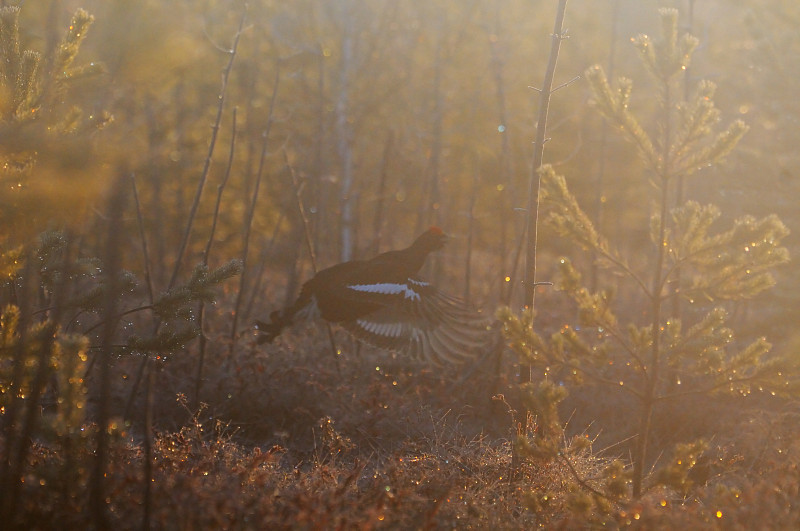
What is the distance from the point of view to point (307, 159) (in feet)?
47.4

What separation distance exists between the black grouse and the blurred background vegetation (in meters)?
0.54

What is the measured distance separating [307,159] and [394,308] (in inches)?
294

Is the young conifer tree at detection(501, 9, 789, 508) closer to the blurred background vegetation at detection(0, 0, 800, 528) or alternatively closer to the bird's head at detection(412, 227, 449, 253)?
the blurred background vegetation at detection(0, 0, 800, 528)

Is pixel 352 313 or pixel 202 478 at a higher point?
pixel 352 313

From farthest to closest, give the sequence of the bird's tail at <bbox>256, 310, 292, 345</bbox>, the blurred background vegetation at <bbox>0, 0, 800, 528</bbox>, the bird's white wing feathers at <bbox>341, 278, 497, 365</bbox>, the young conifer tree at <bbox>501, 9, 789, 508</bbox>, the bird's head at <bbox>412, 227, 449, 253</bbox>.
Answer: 1. the bird's head at <bbox>412, 227, 449, 253</bbox>
2. the bird's tail at <bbox>256, 310, 292, 345</bbox>
3. the bird's white wing feathers at <bbox>341, 278, 497, 365</bbox>
4. the blurred background vegetation at <bbox>0, 0, 800, 528</bbox>
5. the young conifer tree at <bbox>501, 9, 789, 508</bbox>

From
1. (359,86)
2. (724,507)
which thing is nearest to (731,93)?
(359,86)

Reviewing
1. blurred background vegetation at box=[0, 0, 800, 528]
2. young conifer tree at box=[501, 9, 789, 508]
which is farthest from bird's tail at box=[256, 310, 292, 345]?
young conifer tree at box=[501, 9, 789, 508]

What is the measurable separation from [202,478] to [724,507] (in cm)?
308

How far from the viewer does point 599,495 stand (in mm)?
4895

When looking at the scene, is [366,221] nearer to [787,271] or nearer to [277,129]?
[277,129]

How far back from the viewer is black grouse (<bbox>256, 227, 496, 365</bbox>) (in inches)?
288

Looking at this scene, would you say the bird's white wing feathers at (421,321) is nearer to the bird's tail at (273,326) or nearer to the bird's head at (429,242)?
the bird's head at (429,242)

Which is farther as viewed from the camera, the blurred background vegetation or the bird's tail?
the bird's tail

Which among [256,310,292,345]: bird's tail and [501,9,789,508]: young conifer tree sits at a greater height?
[501,9,789,508]: young conifer tree
